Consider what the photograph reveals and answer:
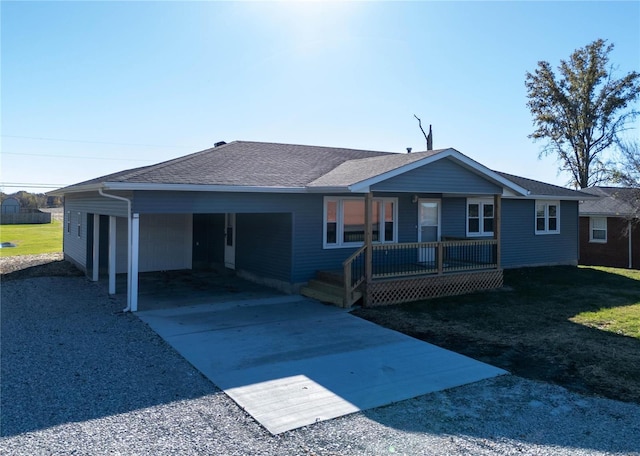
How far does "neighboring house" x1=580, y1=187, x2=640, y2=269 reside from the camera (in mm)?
21484

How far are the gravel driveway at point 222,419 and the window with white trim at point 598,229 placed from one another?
20.2 m

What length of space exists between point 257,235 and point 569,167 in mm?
26764

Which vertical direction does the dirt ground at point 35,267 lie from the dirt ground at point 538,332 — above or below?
above

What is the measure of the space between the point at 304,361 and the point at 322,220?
5.81m

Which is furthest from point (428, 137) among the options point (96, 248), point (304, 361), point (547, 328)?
point (304, 361)

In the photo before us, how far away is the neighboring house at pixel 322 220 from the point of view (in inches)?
404

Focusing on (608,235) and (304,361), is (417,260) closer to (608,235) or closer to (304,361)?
(304,361)

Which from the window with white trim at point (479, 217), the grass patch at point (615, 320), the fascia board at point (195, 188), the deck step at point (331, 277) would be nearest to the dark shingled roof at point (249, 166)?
the fascia board at point (195, 188)

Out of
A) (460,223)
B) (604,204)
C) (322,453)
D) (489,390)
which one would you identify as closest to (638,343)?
(489,390)

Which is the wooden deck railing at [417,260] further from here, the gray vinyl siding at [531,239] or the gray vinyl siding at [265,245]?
the gray vinyl siding at [265,245]

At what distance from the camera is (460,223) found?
14.8 m

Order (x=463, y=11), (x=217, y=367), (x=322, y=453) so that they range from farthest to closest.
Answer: (x=463, y=11)
(x=217, y=367)
(x=322, y=453)

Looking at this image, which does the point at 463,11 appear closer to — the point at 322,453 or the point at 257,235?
the point at 257,235

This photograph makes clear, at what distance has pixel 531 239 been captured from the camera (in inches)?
655
